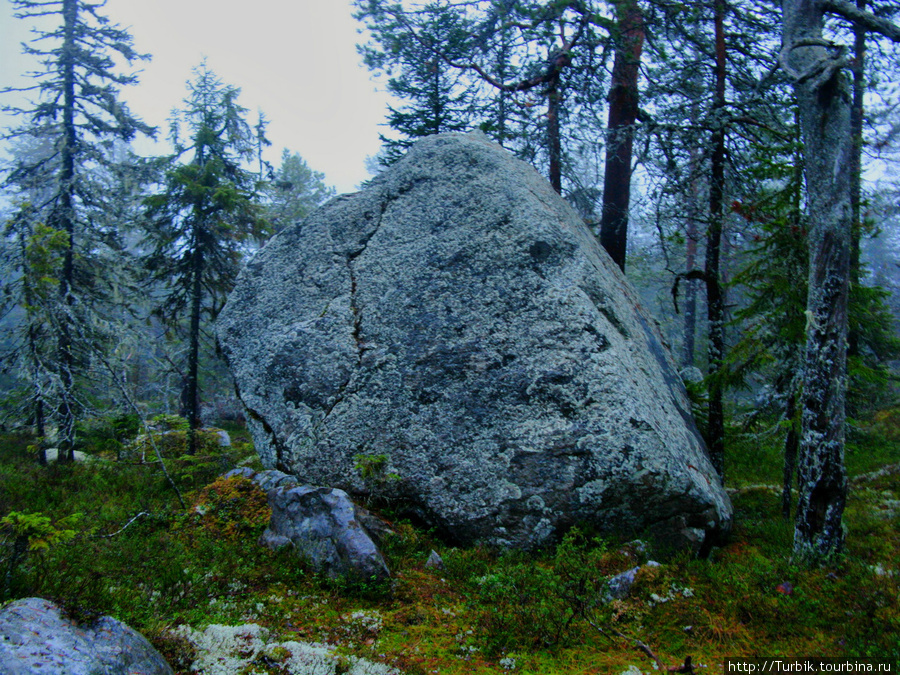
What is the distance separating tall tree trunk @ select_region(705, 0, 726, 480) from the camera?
26.8 feet

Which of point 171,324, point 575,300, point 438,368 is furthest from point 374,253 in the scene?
point 171,324

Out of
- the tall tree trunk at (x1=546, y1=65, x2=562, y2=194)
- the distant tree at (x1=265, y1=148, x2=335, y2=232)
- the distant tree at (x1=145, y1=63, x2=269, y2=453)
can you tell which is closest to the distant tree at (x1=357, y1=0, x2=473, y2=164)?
the tall tree trunk at (x1=546, y1=65, x2=562, y2=194)

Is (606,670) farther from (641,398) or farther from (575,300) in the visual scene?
(575,300)

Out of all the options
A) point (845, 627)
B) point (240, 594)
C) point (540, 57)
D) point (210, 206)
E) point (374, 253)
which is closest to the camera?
point (845, 627)

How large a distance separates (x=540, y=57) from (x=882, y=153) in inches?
275

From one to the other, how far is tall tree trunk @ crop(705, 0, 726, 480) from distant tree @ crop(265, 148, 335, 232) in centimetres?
2231

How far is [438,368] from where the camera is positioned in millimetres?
6395

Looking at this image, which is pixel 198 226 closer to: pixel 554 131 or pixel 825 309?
pixel 554 131

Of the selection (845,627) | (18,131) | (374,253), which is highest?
(18,131)

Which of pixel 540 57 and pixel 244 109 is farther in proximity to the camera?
pixel 244 109

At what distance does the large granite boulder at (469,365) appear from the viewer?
5.50 meters

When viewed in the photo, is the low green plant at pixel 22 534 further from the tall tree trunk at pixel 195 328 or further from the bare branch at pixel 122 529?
the tall tree trunk at pixel 195 328

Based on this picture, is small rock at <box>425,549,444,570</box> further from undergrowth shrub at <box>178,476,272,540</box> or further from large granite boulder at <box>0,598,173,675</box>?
large granite boulder at <box>0,598,173,675</box>

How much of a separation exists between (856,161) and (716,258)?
2610mm
